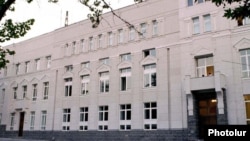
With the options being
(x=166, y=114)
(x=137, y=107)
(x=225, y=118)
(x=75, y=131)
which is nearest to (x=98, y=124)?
(x=75, y=131)

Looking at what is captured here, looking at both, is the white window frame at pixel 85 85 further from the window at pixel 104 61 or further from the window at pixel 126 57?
the window at pixel 126 57

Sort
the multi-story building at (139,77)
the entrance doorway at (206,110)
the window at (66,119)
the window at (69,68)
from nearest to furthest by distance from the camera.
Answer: the multi-story building at (139,77) → the entrance doorway at (206,110) → the window at (66,119) → the window at (69,68)

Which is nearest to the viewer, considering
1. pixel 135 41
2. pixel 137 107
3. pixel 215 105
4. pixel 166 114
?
pixel 215 105

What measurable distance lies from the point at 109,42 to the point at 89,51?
2792 millimetres

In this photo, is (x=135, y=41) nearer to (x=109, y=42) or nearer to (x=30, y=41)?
(x=109, y=42)

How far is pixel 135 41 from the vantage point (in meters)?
27.9

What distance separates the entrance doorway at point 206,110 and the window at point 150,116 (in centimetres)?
412

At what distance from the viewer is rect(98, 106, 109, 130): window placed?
2847 centimetres

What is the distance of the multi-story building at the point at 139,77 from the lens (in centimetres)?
2173

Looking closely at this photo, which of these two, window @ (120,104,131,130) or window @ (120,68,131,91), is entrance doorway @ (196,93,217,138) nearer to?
window @ (120,104,131,130)

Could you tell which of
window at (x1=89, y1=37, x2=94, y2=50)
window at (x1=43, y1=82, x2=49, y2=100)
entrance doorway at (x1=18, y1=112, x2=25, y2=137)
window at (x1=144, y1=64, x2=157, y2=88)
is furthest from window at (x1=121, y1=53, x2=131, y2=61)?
entrance doorway at (x1=18, y1=112, x2=25, y2=137)

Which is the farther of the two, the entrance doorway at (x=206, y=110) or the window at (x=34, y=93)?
the window at (x=34, y=93)

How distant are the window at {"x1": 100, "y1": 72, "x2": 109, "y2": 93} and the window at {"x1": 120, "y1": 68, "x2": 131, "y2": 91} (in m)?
1.96

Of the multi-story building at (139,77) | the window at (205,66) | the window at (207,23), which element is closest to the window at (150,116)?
the multi-story building at (139,77)
